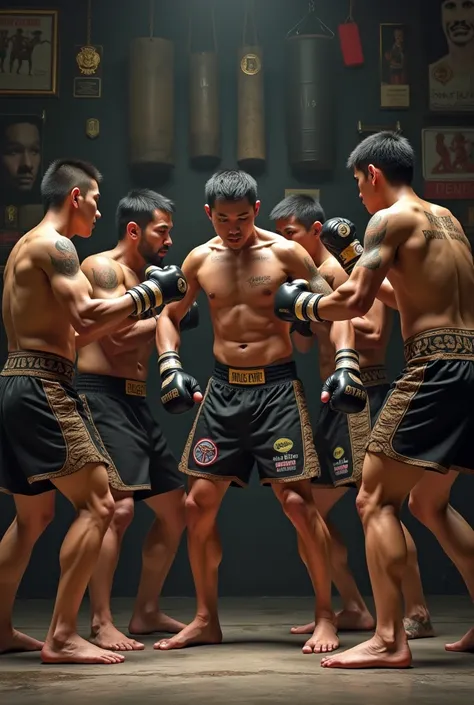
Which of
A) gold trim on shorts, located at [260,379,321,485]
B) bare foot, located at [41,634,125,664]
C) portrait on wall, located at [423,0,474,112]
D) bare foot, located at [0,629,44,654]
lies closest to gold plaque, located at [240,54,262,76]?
portrait on wall, located at [423,0,474,112]

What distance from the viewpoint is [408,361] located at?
12.0ft

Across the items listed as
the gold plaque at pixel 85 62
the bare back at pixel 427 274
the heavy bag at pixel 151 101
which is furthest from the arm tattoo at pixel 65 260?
the gold plaque at pixel 85 62

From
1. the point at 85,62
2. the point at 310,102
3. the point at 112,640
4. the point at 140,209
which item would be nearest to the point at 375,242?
the point at 140,209

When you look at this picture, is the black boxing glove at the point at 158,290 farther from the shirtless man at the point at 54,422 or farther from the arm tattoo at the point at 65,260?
the arm tattoo at the point at 65,260

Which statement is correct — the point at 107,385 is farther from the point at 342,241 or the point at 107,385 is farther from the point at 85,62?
the point at 85,62

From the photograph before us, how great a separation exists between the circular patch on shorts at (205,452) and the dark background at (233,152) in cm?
171

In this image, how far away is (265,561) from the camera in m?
5.93

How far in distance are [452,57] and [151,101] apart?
5.51 feet

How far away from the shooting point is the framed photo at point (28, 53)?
600 cm

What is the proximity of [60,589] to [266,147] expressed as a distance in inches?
125

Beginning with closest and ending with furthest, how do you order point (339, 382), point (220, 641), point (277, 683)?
1. point (277, 683)
2. point (339, 382)
3. point (220, 641)

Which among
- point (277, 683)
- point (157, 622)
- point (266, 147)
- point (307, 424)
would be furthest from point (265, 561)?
point (277, 683)

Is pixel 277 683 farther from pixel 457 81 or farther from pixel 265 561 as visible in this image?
pixel 457 81

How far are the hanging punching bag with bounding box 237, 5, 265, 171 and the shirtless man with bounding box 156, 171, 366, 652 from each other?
157cm
